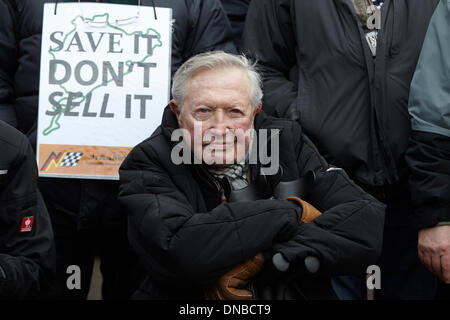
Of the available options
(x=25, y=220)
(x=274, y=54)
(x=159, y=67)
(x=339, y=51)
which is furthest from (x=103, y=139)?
(x=339, y=51)

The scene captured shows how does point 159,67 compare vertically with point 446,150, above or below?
above

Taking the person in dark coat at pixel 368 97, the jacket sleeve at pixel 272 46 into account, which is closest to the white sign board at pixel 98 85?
the jacket sleeve at pixel 272 46

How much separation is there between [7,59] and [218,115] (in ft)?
4.08

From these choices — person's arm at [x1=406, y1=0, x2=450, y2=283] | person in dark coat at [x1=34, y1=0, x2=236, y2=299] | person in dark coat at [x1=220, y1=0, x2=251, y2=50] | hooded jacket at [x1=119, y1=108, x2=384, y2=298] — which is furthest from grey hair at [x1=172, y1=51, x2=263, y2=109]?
person in dark coat at [x1=220, y1=0, x2=251, y2=50]

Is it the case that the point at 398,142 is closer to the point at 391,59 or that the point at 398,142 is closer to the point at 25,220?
the point at 391,59

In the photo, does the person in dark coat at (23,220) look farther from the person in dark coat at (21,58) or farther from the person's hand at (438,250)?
the person's hand at (438,250)

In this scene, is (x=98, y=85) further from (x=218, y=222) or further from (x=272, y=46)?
(x=218, y=222)

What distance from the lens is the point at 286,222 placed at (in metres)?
2.63

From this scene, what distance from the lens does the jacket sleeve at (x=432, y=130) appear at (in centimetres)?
306

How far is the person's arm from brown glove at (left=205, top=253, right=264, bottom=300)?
0.88m

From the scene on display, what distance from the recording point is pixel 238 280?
262 cm

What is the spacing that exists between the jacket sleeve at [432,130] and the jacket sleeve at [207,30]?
3.30 ft

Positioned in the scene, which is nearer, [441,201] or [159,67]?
[441,201]
